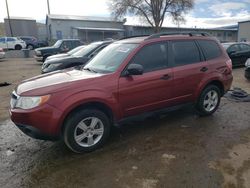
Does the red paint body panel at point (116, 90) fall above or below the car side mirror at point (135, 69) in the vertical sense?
below

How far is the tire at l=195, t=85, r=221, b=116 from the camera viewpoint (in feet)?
16.6

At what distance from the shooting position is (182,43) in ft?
15.5

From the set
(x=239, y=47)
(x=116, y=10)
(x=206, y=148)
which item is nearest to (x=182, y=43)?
(x=206, y=148)

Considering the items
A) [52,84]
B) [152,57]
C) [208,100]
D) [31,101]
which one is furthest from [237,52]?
[31,101]

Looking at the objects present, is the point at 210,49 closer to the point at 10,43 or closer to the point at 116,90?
the point at 116,90

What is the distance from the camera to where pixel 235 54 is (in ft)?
40.5

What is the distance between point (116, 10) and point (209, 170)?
36062mm

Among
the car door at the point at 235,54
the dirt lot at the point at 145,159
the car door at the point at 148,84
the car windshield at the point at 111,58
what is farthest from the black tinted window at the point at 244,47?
the car windshield at the point at 111,58

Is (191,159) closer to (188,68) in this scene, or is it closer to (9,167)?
(188,68)

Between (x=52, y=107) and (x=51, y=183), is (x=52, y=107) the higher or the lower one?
the higher one

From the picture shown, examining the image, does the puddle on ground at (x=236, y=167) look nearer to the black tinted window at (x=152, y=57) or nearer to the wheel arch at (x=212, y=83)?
the wheel arch at (x=212, y=83)

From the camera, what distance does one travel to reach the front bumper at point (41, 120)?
3.32 m

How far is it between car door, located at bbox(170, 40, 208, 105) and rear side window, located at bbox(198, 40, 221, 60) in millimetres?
170

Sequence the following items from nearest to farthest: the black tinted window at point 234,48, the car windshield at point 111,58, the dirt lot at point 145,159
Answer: the dirt lot at point 145,159
the car windshield at point 111,58
the black tinted window at point 234,48
